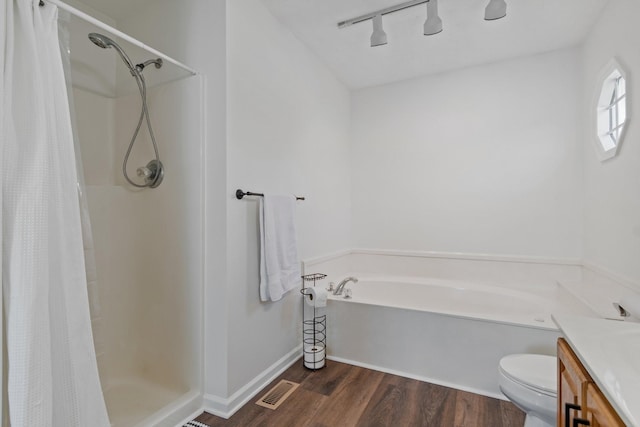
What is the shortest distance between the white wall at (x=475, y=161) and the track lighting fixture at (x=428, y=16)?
1.15 m

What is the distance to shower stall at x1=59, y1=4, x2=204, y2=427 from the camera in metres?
1.88

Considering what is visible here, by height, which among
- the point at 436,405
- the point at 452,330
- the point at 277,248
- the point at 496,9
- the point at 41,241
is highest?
the point at 496,9

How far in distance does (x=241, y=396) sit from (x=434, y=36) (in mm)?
2849

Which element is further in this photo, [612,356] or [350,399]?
[350,399]

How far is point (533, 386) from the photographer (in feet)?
4.58

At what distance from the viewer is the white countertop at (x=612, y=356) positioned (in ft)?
2.19

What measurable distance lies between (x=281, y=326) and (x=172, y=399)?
0.78m

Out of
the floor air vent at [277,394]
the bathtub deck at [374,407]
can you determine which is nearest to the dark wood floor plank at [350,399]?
the bathtub deck at [374,407]

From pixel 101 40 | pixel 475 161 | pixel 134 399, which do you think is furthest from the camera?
pixel 475 161

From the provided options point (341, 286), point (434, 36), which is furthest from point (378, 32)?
point (341, 286)

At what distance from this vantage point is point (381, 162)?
11.2ft

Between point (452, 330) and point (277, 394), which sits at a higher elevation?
point (452, 330)

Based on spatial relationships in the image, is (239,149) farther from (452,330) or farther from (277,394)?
(452,330)

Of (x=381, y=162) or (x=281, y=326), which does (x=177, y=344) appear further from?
(x=381, y=162)
